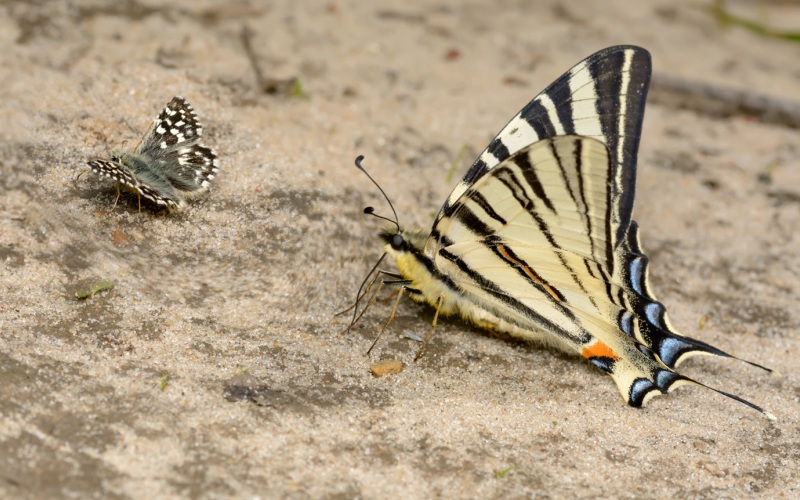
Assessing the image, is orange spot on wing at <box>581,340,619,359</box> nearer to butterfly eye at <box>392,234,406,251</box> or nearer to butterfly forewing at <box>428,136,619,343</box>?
butterfly forewing at <box>428,136,619,343</box>

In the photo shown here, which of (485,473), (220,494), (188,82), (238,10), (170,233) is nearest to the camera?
(220,494)

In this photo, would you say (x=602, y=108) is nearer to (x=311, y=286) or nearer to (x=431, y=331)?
(x=431, y=331)

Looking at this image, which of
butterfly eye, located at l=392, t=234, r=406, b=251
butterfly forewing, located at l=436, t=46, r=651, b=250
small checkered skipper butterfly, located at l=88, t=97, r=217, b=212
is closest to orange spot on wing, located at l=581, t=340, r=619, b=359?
butterfly forewing, located at l=436, t=46, r=651, b=250

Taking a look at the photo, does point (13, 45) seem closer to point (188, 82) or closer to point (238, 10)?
point (188, 82)

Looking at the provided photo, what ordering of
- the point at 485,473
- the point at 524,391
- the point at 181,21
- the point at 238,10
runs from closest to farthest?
the point at 485,473 < the point at 524,391 < the point at 181,21 < the point at 238,10

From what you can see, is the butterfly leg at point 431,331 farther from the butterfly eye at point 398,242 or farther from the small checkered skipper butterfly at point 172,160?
the small checkered skipper butterfly at point 172,160

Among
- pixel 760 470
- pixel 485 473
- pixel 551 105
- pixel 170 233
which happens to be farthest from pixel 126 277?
pixel 760 470

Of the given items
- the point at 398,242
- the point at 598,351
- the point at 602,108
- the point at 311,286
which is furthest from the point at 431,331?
the point at 602,108
